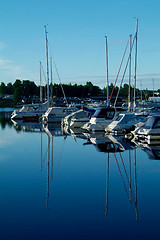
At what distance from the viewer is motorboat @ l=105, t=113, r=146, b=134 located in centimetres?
3369

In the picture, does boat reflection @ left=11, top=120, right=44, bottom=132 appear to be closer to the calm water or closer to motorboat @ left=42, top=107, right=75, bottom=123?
motorboat @ left=42, top=107, right=75, bottom=123

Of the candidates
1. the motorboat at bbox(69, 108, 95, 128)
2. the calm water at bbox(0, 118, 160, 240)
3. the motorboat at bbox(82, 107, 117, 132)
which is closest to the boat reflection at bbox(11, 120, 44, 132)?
the motorboat at bbox(69, 108, 95, 128)

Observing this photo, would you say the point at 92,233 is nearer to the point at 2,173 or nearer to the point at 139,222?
the point at 139,222

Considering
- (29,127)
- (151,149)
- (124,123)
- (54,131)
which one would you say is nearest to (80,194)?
(151,149)

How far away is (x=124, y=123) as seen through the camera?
3412 cm

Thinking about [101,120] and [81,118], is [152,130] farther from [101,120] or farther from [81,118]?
[81,118]

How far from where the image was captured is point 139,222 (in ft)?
31.8

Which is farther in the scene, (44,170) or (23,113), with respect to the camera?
(23,113)

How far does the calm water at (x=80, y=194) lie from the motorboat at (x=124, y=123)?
10.6 m

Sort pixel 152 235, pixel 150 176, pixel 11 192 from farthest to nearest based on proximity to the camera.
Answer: pixel 150 176, pixel 11 192, pixel 152 235

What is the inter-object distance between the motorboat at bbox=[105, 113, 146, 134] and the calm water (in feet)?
34.8

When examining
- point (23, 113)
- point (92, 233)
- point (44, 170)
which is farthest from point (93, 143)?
point (23, 113)

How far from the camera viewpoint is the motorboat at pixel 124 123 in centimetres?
3369

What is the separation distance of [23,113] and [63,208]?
50276mm
